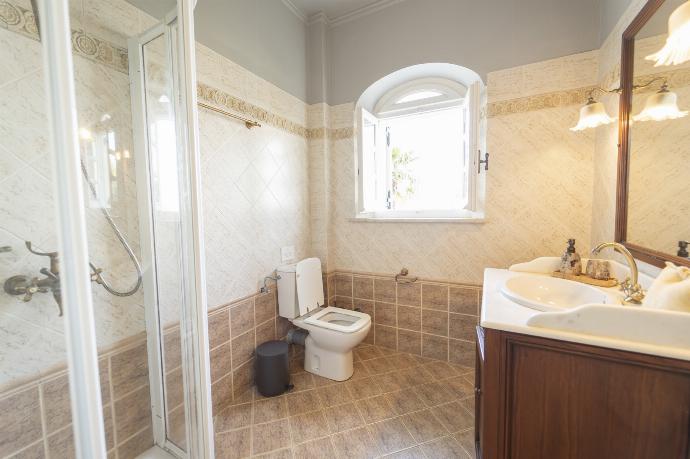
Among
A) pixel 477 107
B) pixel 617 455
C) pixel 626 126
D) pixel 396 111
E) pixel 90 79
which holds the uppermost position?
pixel 396 111

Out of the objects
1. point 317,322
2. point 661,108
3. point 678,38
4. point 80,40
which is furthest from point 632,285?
point 80,40

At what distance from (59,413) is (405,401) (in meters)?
1.60

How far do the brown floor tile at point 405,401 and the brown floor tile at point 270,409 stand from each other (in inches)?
25.5

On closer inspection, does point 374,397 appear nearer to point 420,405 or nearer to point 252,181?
point 420,405

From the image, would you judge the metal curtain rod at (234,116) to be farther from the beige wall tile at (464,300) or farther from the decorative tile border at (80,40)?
the beige wall tile at (464,300)

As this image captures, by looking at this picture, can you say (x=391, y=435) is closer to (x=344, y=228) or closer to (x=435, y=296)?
(x=435, y=296)

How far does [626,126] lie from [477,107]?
0.86 meters

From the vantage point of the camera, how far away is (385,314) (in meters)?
2.31

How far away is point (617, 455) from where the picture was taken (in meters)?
0.76

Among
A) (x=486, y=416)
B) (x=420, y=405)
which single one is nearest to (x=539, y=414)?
(x=486, y=416)

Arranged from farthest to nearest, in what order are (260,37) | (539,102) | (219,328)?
(260,37)
(539,102)
(219,328)

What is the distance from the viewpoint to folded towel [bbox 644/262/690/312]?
75cm

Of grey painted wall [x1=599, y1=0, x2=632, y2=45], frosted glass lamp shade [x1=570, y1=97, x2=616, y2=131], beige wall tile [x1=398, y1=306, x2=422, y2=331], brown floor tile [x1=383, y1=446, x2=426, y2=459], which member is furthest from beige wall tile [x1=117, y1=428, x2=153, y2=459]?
grey painted wall [x1=599, y1=0, x2=632, y2=45]

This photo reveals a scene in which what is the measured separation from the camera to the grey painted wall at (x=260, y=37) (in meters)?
1.57
